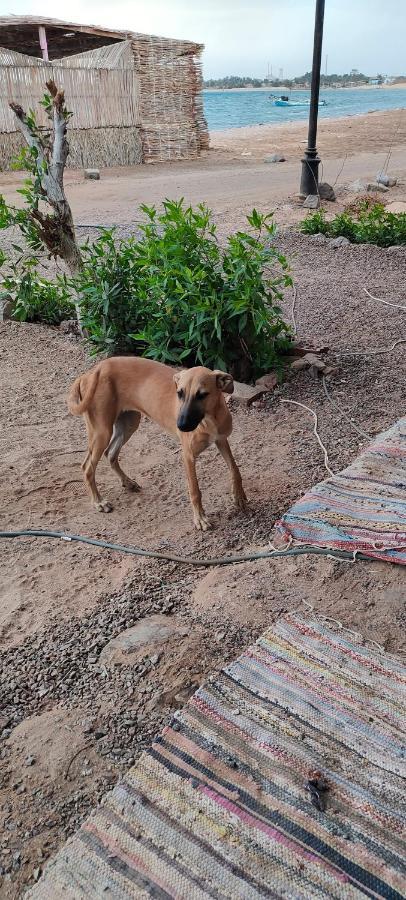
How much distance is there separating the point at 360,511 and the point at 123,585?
119 centimetres

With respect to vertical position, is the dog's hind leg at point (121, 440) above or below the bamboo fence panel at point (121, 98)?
below

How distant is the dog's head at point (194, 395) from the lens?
Result: 3.17 metres

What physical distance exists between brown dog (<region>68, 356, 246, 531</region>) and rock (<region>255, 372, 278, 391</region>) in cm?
134

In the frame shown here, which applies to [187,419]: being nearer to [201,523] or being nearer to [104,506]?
[201,523]

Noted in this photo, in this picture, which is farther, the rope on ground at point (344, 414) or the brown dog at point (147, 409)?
the rope on ground at point (344, 414)

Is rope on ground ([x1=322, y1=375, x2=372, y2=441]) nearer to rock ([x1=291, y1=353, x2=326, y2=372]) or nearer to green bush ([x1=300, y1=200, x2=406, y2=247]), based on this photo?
rock ([x1=291, y1=353, x2=326, y2=372])

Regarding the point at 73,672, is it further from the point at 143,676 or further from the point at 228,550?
the point at 228,550

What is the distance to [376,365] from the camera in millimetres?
5367

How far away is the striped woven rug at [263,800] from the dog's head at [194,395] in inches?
47.4

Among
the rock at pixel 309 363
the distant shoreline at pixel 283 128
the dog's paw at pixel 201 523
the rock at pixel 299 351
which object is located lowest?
the dog's paw at pixel 201 523

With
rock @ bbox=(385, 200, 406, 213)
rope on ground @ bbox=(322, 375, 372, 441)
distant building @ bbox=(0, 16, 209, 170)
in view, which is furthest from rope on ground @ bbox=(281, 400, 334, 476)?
distant building @ bbox=(0, 16, 209, 170)

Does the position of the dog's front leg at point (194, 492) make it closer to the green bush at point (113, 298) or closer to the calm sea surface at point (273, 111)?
the green bush at point (113, 298)

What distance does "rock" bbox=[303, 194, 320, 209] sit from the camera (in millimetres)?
11164

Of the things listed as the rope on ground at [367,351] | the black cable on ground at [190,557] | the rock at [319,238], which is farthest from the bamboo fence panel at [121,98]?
the black cable on ground at [190,557]
